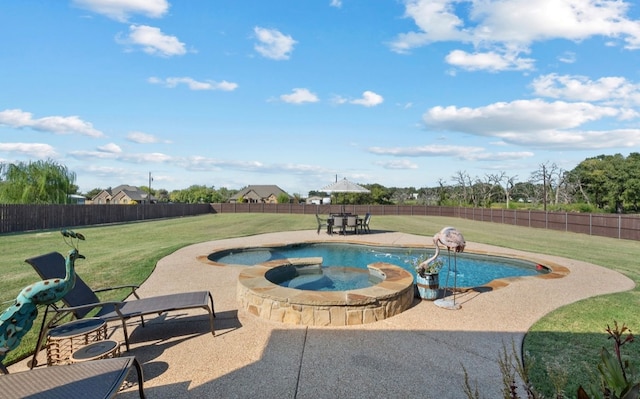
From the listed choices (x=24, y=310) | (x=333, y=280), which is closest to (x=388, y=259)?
(x=333, y=280)

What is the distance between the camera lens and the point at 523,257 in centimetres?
894

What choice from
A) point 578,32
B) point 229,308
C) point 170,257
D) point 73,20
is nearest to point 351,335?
point 229,308

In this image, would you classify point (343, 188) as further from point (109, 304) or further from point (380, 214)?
point (380, 214)

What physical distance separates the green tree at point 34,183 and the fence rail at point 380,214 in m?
6.66

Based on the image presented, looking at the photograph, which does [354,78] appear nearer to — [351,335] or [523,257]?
[523,257]

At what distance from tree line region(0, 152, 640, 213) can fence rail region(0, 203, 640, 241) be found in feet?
15.8

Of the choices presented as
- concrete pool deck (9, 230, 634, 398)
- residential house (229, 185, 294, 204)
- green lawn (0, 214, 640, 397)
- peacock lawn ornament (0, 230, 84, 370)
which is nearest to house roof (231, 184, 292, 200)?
residential house (229, 185, 294, 204)

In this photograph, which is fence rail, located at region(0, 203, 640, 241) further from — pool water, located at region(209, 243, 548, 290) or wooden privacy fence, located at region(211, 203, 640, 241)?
→ pool water, located at region(209, 243, 548, 290)

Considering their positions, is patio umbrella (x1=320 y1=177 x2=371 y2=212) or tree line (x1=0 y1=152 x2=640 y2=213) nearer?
patio umbrella (x1=320 y1=177 x2=371 y2=212)

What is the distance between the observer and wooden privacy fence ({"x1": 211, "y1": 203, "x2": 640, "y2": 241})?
1489 cm

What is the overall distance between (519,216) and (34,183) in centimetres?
3481

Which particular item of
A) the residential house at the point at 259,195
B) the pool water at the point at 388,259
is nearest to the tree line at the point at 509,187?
the pool water at the point at 388,259

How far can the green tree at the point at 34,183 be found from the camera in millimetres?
24172

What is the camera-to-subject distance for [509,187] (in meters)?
37.5
